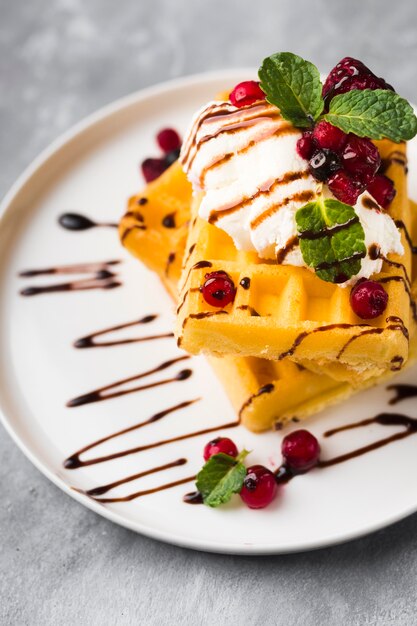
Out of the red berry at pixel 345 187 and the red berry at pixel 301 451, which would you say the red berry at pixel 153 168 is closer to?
the red berry at pixel 345 187

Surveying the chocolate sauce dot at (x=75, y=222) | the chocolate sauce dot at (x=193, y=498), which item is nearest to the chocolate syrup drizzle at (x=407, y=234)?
the chocolate sauce dot at (x=193, y=498)

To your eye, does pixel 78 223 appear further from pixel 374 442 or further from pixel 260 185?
pixel 374 442

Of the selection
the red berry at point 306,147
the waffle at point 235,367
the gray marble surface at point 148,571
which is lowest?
the gray marble surface at point 148,571

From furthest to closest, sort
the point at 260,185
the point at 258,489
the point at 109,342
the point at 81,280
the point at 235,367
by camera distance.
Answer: the point at 81,280, the point at 109,342, the point at 235,367, the point at 258,489, the point at 260,185

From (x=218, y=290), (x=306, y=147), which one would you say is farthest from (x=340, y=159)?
(x=218, y=290)

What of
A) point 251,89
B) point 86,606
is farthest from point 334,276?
point 86,606

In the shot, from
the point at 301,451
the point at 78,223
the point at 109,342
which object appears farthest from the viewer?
the point at 78,223

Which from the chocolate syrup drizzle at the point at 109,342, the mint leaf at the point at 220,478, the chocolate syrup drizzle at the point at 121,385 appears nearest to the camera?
the mint leaf at the point at 220,478
